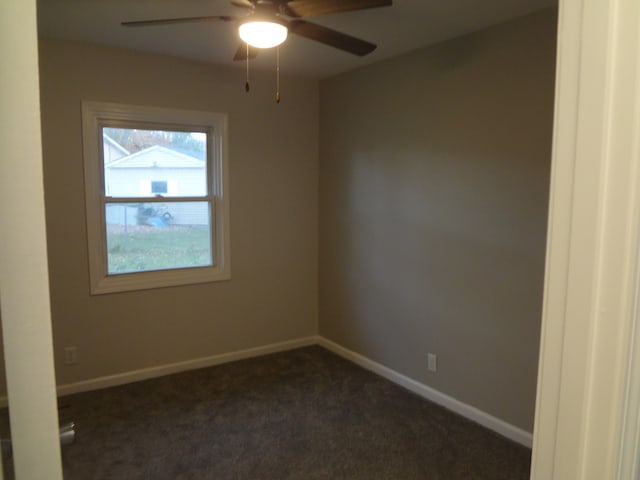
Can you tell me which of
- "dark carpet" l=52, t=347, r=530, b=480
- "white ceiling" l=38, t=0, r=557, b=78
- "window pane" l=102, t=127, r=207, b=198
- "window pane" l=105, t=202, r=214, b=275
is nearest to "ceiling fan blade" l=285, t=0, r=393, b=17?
"white ceiling" l=38, t=0, r=557, b=78

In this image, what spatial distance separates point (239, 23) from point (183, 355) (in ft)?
8.87

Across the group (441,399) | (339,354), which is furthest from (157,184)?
(441,399)

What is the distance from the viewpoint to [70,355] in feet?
10.8

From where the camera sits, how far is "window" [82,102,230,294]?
3.32 metres

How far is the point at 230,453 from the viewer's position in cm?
262

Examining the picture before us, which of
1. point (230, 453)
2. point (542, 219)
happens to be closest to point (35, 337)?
point (230, 453)

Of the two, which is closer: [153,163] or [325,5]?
[325,5]

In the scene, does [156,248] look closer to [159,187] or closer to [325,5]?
[159,187]

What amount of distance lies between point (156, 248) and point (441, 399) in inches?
96.5

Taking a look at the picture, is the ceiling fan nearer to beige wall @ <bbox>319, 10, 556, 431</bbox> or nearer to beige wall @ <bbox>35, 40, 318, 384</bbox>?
beige wall @ <bbox>319, 10, 556, 431</bbox>

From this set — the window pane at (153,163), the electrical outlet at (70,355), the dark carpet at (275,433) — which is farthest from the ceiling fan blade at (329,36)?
the electrical outlet at (70,355)

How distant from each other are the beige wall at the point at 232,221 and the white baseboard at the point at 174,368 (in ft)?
0.14

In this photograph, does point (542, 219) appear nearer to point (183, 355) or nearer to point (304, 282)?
point (304, 282)

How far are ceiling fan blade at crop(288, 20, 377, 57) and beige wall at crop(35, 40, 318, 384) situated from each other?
1633mm
